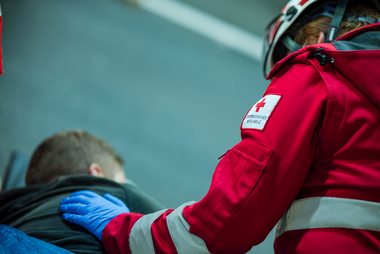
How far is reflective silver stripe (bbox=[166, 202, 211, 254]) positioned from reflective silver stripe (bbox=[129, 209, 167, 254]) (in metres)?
0.07

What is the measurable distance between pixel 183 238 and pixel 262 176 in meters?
0.24

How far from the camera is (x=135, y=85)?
305 cm

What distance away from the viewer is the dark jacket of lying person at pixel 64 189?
101 centimetres

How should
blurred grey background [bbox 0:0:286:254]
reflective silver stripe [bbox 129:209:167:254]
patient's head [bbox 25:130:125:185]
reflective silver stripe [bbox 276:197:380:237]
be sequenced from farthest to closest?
blurred grey background [bbox 0:0:286:254] → patient's head [bbox 25:130:125:185] → reflective silver stripe [bbox 129:209:167:254] → reflective silver stripe [bbox 276:197:380:237]

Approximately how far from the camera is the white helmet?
961mm

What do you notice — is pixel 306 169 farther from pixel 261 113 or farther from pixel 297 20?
pixel 297 20

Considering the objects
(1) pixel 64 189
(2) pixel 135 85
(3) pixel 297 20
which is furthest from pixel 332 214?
(2) pixel 135 85

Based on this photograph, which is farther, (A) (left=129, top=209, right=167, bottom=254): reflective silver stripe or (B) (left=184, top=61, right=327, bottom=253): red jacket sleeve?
(A) (left=129, top=209, right=167, bottom=254): reflective silver stripe

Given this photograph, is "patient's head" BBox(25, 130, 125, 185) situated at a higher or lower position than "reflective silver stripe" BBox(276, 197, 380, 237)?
lower

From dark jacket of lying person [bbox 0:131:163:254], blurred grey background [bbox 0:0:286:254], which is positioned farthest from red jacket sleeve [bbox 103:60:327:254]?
blurred grey background [bbox 0:0:286:254]

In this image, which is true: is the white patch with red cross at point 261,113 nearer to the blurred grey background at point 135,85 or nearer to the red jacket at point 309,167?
the red jacket at point 309,167

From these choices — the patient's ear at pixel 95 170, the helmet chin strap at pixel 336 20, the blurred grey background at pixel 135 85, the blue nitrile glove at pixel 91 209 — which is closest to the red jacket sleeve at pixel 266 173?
the helmet chin strap at pixel 336 20

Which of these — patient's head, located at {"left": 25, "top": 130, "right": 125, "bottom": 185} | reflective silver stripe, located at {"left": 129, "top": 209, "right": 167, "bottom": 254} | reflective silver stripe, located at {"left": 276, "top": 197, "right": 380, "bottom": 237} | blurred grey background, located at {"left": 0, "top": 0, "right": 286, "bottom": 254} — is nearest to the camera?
reflective silver stripe, located at {"left": 276, "top": 197, "right": 380, "bottom": 237}

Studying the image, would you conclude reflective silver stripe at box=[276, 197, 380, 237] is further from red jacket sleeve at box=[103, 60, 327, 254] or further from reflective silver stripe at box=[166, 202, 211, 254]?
reflective silver stripe at box=[166, 202, 211, 254]
